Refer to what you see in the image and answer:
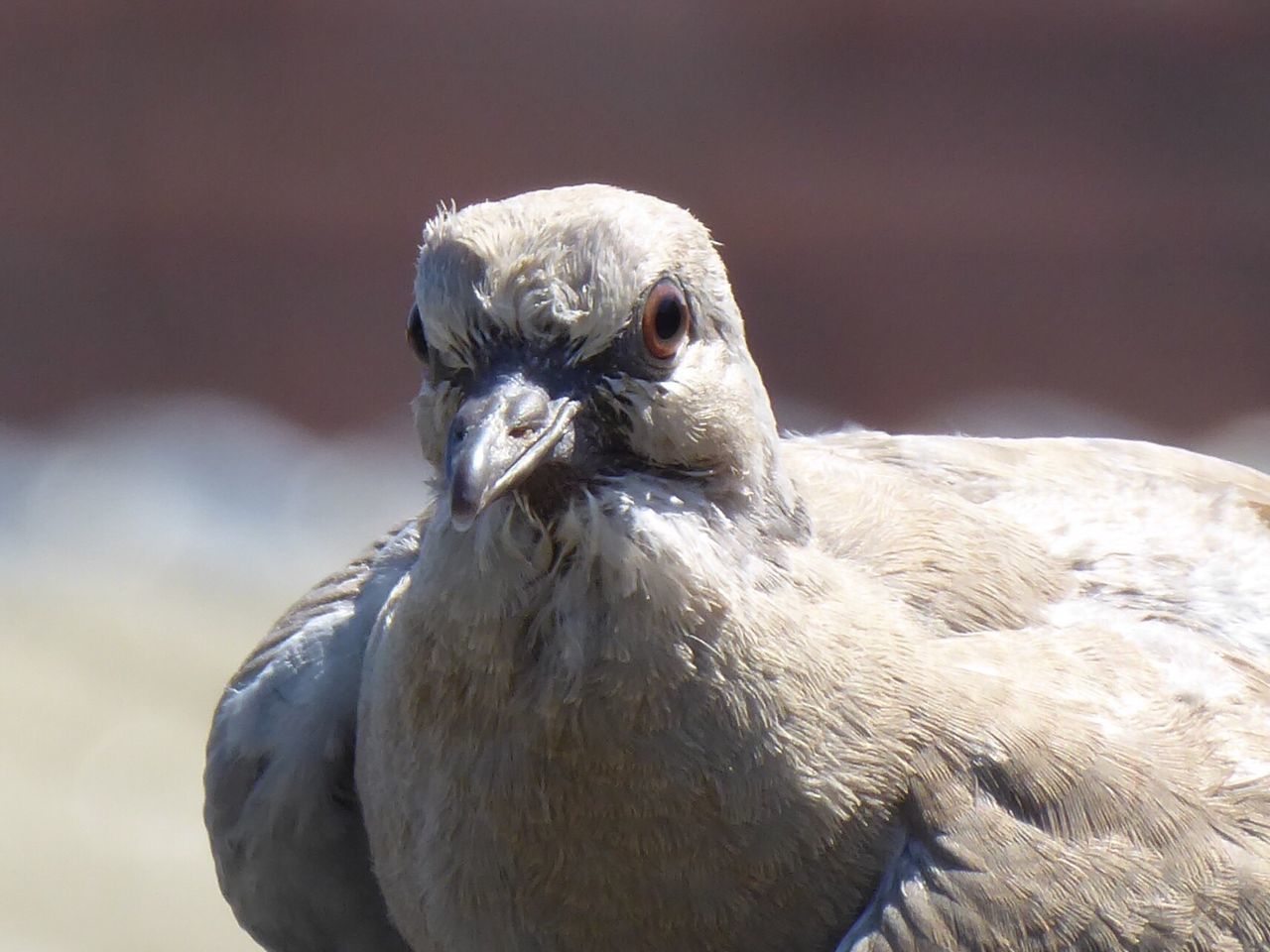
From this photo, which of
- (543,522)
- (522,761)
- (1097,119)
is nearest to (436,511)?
(543,522)

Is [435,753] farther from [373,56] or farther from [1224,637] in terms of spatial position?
[373,56]

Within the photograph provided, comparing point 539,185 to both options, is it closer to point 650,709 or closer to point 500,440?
point 650,709

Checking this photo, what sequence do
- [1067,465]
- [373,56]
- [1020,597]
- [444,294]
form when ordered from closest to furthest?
[444,294] → [1020,597] → [1067,465] → [373,56]

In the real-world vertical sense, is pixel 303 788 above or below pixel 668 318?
below

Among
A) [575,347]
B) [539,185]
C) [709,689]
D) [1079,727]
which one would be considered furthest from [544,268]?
[539,185]

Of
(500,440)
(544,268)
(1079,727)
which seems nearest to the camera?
(500,440)
